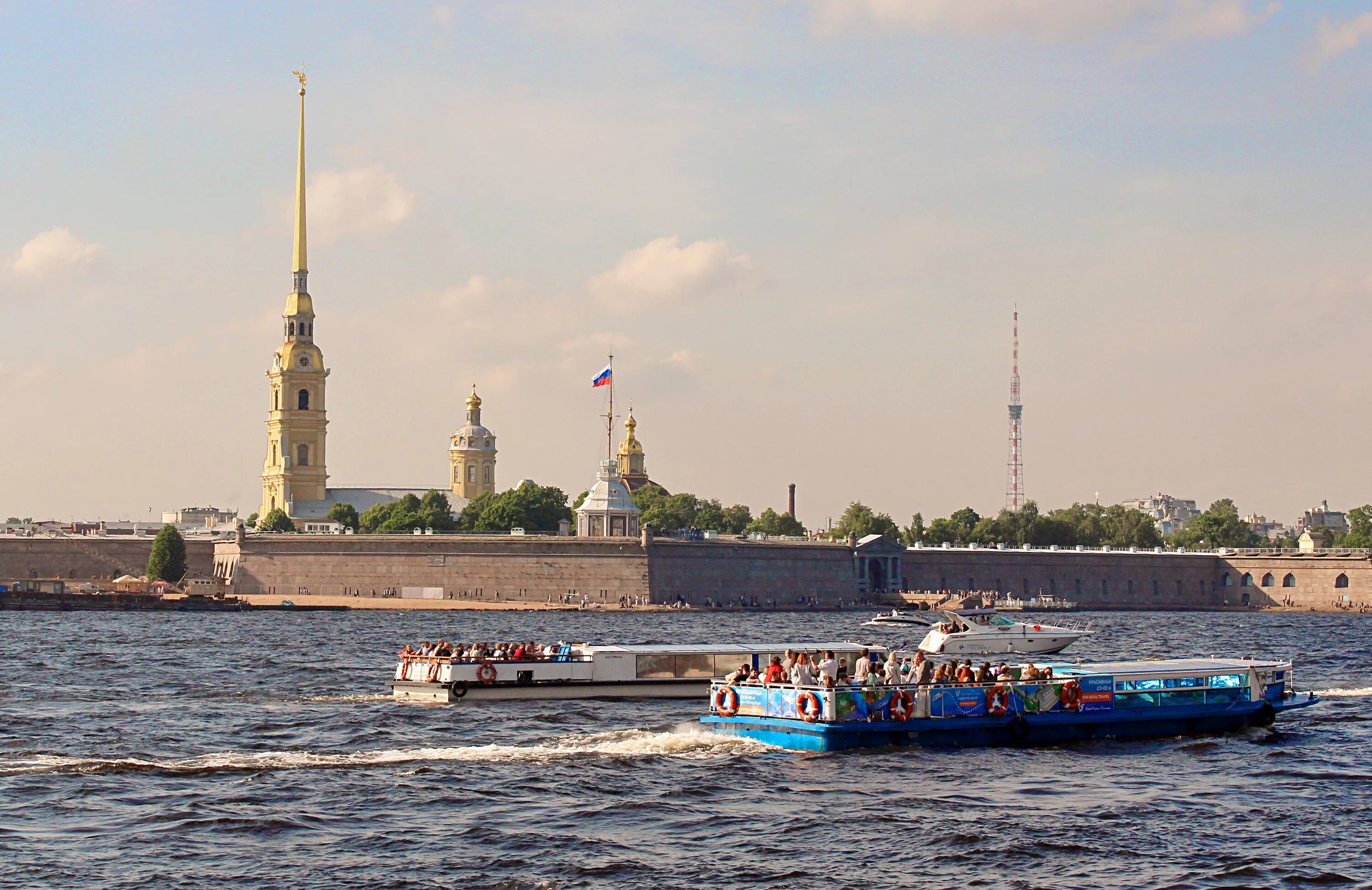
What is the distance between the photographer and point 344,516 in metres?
160

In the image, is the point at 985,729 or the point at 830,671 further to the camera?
the point at 830,671

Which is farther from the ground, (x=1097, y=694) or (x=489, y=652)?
(x=489, y=652)

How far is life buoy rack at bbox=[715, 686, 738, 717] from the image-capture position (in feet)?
114

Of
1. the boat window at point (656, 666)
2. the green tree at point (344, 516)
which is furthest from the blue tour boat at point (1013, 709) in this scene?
the green tree at point (344, 516)

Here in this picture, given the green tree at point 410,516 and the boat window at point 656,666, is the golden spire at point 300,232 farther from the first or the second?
the boat window at point 656,666

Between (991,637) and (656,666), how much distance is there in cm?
2660

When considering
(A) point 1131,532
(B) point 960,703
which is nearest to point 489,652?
(B) point 960,703

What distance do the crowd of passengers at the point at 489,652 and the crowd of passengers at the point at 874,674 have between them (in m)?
8.89

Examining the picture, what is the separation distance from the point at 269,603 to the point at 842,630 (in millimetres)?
43344

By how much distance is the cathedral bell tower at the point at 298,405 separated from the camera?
16462 centimetres

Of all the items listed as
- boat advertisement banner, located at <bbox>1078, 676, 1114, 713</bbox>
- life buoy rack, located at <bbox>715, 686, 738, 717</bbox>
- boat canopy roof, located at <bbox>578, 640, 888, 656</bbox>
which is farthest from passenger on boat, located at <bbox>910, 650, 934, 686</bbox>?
boat canopy roof, located at <bbox>578, 640, 888, 656</bbox>

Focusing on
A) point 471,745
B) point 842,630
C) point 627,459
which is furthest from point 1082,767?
point 627,459

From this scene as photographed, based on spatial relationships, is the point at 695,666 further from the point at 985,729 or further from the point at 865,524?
the point at 865,524

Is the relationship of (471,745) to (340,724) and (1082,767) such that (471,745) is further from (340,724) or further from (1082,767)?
(1082,767)
